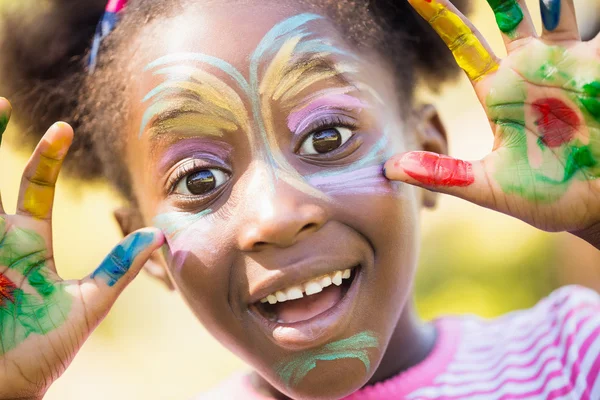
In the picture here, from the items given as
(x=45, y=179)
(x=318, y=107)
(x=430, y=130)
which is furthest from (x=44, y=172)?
(x=430, y=130)

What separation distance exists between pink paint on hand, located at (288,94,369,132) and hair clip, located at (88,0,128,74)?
0.50 metres

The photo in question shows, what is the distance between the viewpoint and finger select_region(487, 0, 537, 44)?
3.88ft

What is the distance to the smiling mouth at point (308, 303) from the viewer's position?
3.98ft

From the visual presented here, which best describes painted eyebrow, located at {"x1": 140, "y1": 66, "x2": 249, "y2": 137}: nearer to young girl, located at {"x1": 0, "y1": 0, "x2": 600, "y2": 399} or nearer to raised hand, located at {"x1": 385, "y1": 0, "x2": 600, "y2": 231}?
Answer: young girl, located at {"x1": 0, "y1": 0, "x2": 600, "y2": 399}

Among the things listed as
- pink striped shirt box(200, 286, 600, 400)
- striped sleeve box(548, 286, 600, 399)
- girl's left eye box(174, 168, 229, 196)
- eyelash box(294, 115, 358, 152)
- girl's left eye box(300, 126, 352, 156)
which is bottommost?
pink striped shirt box(200, 286, 600, 400)

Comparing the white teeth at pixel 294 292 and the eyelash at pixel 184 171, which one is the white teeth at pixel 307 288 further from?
the eyelash at pixel 184 171

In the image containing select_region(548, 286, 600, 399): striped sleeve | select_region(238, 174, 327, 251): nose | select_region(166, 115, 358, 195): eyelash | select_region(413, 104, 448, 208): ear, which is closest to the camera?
select_region(238, 174, 327, 251): nose

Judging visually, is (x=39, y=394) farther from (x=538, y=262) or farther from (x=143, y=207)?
(x=538, y=262)

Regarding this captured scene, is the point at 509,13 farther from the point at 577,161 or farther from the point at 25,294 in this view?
the point at 25,294

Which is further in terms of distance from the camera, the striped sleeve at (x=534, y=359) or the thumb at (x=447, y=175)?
the striped sleeve at (x=534, y=359)

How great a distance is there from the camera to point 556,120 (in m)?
1.17

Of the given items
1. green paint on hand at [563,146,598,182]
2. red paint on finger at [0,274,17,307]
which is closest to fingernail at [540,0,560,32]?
green paint on hand at [563,146,598,182]

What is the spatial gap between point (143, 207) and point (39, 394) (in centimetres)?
43

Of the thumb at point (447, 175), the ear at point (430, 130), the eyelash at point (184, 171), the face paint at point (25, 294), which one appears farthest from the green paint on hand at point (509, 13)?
the face paint at point (25, 294)
